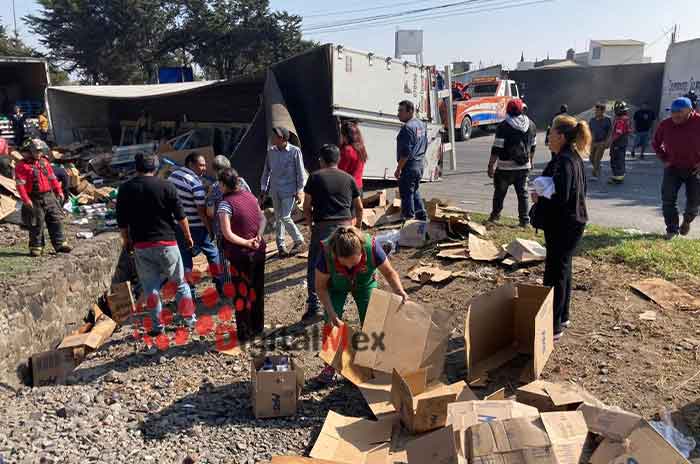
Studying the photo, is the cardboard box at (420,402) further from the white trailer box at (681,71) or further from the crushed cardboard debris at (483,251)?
the white trailer box at (681,71)

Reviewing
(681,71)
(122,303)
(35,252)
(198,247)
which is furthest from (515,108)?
(681,71)

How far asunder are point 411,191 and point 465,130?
12719 mm

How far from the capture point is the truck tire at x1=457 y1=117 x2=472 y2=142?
18609 mm

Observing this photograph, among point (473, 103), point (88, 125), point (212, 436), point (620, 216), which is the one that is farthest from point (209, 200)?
point (473, 103)

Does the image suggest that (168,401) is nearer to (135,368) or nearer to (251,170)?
(135,368)

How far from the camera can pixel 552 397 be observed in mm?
3029

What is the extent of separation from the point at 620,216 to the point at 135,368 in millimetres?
6556

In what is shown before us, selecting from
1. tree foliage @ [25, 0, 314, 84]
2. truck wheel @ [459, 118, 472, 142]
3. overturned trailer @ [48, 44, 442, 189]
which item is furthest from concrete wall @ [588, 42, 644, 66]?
overturned trailer @ [48, 44, 442, 189]

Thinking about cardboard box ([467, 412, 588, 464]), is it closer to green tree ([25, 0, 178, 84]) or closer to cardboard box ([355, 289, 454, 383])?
cardboard box ([355, 289, 454, 383])

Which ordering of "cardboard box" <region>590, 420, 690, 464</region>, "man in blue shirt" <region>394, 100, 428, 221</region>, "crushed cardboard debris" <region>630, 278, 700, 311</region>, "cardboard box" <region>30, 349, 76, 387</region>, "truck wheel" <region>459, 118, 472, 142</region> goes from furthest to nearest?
"truck wheel" <region>459, 118, 472, 142</region> → "man in blue shirt" <region>394, 100, 428, 221</region> → "cardboard box" <region>30, 349, 76, 387</region> → "crushed cardboard debris" <region>630, 278, 700, 311</region> → "cardboard box" <region>590, 420, 690, 464</region>

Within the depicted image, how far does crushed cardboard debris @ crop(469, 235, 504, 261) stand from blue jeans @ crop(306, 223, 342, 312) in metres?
1.86

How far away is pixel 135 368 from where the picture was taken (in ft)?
14.6

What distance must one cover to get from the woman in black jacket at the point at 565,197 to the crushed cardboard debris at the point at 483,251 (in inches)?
68.1

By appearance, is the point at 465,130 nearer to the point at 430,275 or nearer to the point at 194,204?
the point at 430,275
